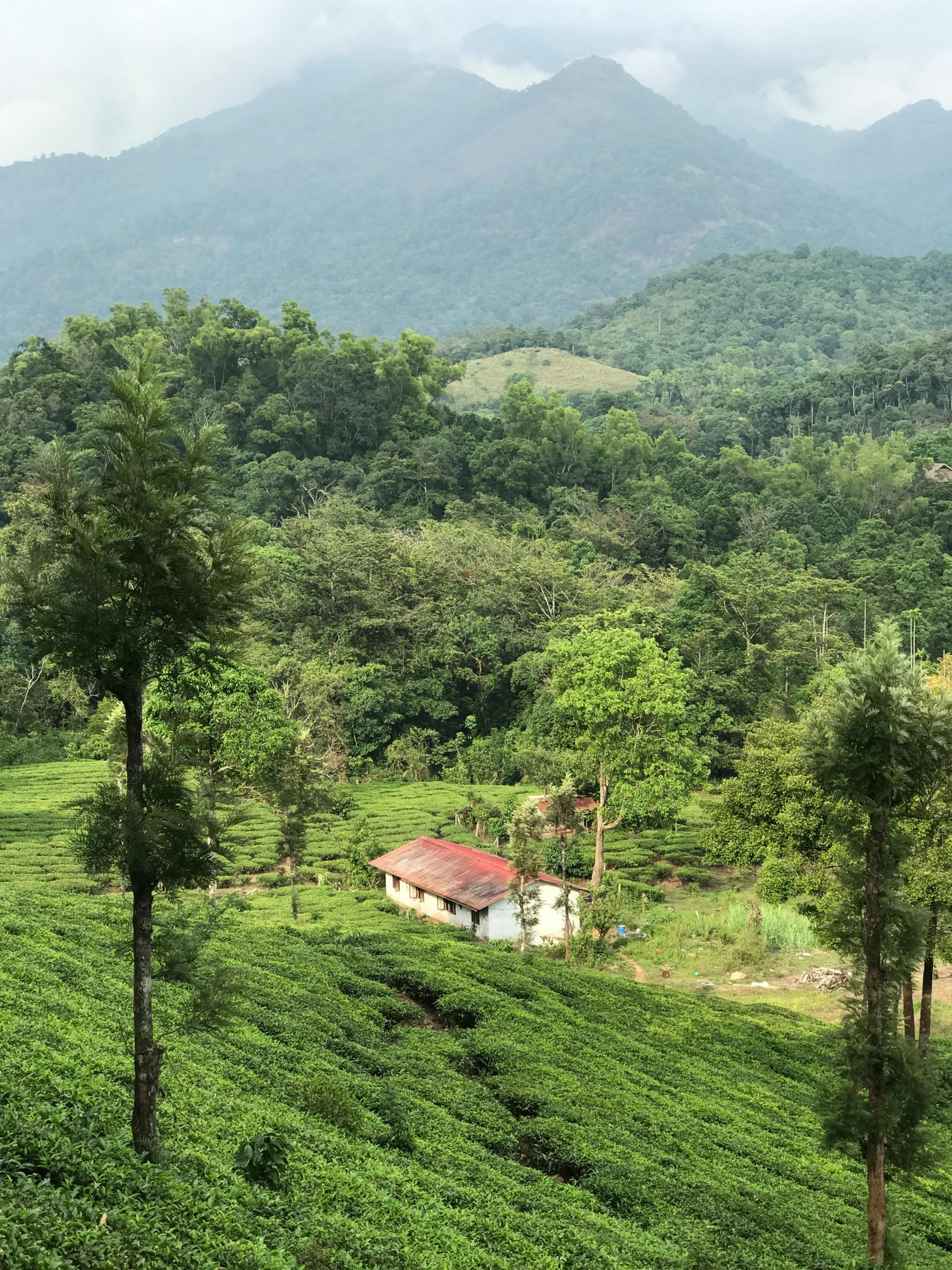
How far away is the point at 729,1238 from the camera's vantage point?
12.0 m

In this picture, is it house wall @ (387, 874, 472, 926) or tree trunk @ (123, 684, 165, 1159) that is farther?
house wall @ (387, 874, 472, 926)

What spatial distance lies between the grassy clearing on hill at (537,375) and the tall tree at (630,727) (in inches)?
3470

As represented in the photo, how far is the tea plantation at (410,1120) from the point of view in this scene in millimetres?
8789

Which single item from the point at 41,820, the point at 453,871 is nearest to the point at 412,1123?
the point at 453,871

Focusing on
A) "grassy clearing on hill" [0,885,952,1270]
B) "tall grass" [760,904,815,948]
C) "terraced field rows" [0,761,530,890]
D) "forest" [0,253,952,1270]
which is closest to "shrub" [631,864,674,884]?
"forest" [0,253,952,1270]

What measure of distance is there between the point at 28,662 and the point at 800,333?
133 metres

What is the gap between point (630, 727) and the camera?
34.9 meters

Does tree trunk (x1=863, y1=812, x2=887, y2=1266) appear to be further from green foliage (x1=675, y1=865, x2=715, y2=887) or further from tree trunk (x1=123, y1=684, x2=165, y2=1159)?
green foliage (x1=675, y1=865, x2=715, y2=887)

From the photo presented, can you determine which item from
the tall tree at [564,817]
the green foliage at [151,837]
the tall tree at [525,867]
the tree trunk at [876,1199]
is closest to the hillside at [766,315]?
the tall tree at [564,817]

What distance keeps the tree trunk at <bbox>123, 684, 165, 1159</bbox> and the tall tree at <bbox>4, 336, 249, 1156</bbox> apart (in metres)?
0.01

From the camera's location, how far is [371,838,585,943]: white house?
95.5 feet

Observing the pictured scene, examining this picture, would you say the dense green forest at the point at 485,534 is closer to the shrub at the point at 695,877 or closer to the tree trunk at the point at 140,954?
the shrub at the point at 695,877

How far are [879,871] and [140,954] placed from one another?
25.8ft

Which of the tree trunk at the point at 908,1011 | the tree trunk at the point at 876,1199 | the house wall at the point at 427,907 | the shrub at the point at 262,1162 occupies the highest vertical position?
the shrub at the point at 262,1162
